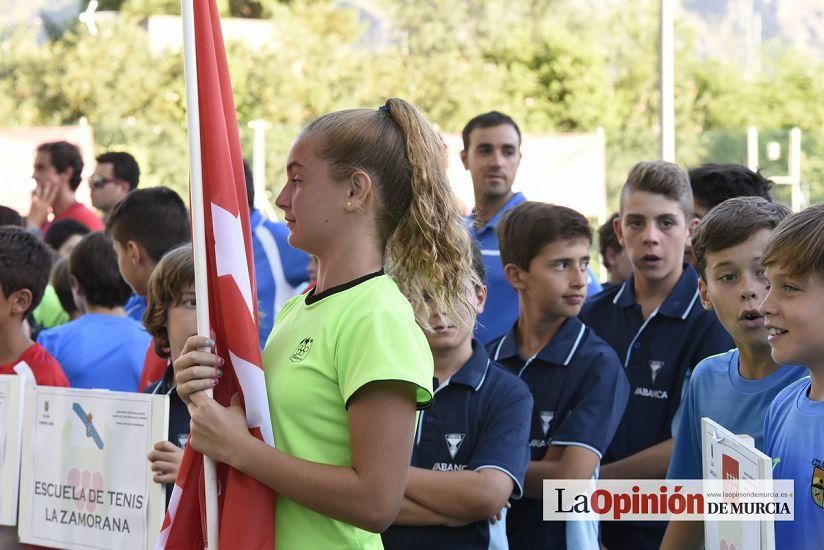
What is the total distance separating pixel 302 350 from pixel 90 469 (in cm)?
150

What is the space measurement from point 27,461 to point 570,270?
2.09 metres

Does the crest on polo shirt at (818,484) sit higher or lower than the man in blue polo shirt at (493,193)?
lower

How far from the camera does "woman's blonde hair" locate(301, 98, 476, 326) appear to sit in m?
2.67

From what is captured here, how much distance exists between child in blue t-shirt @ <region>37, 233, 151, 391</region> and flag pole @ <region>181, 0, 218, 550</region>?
2342 millimetres

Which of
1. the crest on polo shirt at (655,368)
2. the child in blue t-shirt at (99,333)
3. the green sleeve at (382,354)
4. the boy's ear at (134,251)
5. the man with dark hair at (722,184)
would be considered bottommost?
the green sleeve at (382,354)

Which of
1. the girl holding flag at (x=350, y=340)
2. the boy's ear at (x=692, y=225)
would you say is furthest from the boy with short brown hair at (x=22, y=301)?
the boy's ear at (x=692, y=225)

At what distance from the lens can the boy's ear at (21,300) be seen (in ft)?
15.3

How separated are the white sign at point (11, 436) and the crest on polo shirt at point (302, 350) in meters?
1.72

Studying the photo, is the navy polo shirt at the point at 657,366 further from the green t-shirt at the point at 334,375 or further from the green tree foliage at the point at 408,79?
the green tree foliage at the point at 408,79

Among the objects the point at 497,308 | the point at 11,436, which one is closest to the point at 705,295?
the point at 497,308

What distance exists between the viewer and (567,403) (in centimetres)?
420

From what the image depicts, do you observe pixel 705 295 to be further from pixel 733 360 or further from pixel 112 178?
pixel 112 178

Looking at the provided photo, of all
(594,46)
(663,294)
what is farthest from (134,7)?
Result: (663,294)

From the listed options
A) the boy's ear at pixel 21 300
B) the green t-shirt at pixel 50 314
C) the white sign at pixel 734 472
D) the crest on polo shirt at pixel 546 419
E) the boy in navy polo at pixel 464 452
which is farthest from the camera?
the green t-shirt at pixel 50 314
